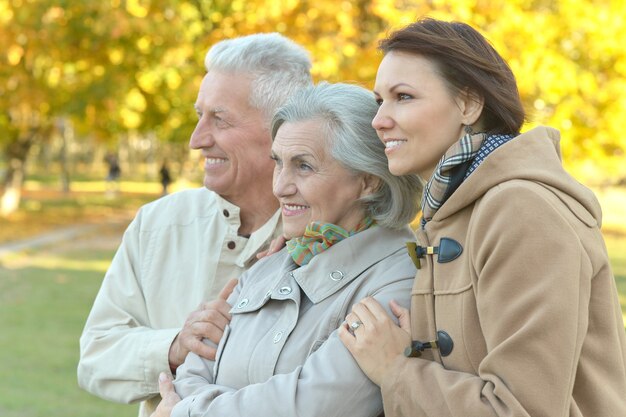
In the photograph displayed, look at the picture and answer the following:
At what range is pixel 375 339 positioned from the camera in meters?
2.31

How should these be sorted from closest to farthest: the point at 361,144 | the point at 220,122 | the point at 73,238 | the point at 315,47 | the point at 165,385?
the point at 361,144 < the point at 165,385 < the point at 220,122 < the point at 315,47 < the point at 73,238

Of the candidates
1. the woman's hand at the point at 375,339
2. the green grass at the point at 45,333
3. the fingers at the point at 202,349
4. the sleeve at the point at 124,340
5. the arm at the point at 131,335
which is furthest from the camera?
the green grass at the point at 45,333

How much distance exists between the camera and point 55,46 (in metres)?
18.7

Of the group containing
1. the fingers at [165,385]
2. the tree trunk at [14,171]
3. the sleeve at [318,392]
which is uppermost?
the sleeve at [318,392]

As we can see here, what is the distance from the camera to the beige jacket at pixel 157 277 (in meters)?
3.22

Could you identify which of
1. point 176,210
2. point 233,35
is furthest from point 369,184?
point 233,35

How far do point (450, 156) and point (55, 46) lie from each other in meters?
17.5

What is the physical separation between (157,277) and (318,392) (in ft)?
3.69

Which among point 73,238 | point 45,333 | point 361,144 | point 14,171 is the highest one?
point 361,144

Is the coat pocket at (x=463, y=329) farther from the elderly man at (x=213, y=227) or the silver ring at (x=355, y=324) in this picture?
the elderly man at (x=213, y=227)

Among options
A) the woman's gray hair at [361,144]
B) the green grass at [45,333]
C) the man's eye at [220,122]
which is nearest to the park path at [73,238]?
the green grass at [45,333]

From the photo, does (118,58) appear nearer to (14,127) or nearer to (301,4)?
(14,127)

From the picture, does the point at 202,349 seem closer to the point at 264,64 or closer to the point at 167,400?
the point at 167,400

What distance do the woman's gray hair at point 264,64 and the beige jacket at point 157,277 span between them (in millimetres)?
392
